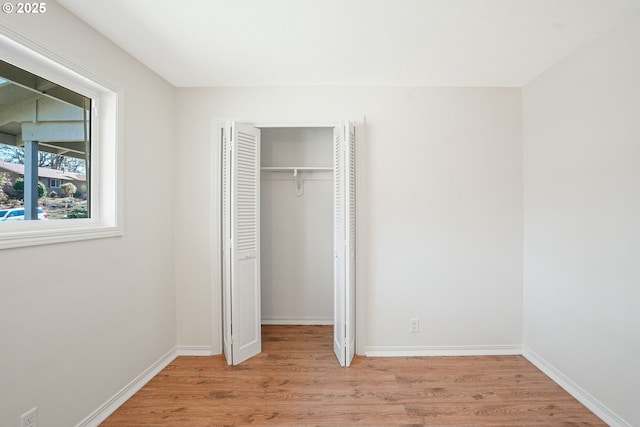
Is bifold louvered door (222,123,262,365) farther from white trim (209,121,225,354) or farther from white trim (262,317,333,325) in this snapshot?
white trim (262,317,333,325)

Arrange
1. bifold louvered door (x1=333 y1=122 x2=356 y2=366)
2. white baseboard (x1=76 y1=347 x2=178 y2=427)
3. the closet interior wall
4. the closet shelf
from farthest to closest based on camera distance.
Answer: the closet interior wall, the closet shelf, bifold louvered door (x1=333 y1=122 x2=356 y2=366), white baseboard (x1=76 y1=347 x2=178 y2=427)

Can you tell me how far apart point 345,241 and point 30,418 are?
7.18 feet

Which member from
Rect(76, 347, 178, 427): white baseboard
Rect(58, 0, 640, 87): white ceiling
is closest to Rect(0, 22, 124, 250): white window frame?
Rect(58, 0, 640, 87): white ceiling

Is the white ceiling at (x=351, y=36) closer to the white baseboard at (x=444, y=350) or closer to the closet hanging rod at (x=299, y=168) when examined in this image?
the closet hanging rod at (x=299, y=168)

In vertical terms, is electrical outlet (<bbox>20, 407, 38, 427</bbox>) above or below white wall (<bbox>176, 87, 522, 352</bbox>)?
below

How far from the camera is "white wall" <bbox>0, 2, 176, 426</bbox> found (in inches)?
58.4

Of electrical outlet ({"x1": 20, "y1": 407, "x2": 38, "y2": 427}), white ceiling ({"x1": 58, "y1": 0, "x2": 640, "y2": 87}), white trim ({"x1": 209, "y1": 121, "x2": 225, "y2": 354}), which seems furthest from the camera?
white trim ({"x1": 209, "y1": 121, "x2": 225, "y2": 354})

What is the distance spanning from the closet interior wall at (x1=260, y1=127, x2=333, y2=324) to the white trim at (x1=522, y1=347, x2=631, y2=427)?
2.02 meters

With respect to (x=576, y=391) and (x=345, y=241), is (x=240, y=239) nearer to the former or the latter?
(x=345, y=241)

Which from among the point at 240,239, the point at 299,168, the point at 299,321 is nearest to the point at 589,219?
the point at 299,168

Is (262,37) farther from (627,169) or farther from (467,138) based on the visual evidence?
(627,169)

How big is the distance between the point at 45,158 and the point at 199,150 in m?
1.20

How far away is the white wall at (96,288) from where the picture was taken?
1.48 m

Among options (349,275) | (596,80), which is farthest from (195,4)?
(596,80)
